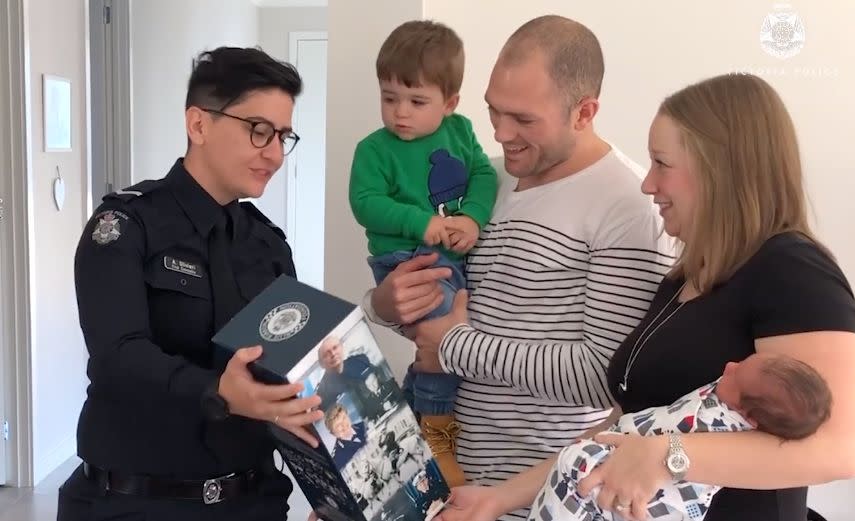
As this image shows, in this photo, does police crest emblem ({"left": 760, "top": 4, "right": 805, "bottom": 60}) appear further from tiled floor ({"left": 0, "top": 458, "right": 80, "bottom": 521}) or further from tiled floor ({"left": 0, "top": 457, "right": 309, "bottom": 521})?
tiled floor ({"left": 0, "top": 458, "right": 80, "bottom": 521})

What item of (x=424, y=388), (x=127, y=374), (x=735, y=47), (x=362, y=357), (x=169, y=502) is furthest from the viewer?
(x=735, y=47)

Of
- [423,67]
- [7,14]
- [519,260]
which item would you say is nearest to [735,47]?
[423,67]

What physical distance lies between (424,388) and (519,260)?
12.7 inches

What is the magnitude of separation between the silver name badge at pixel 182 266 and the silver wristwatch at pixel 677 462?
0.82 metres

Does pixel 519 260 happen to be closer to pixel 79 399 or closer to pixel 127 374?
pixel 127 374

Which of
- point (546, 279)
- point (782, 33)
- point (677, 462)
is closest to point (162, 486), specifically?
point (546, 279)

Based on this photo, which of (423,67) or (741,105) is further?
(423,67)

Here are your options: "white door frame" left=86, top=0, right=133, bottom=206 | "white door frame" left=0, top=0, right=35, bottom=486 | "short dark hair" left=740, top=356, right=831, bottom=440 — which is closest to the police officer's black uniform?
"short dark hair" left=740, top=356, right=831, bottom=440

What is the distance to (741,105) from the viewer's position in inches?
44.9

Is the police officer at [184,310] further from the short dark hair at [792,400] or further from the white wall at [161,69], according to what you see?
the white wall at [161,69]

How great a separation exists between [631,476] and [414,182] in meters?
0.84

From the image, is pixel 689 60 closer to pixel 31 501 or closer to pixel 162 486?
pixel 162 486

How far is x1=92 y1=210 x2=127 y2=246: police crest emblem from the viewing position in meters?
1.32

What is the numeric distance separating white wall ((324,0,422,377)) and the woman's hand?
1599mm
